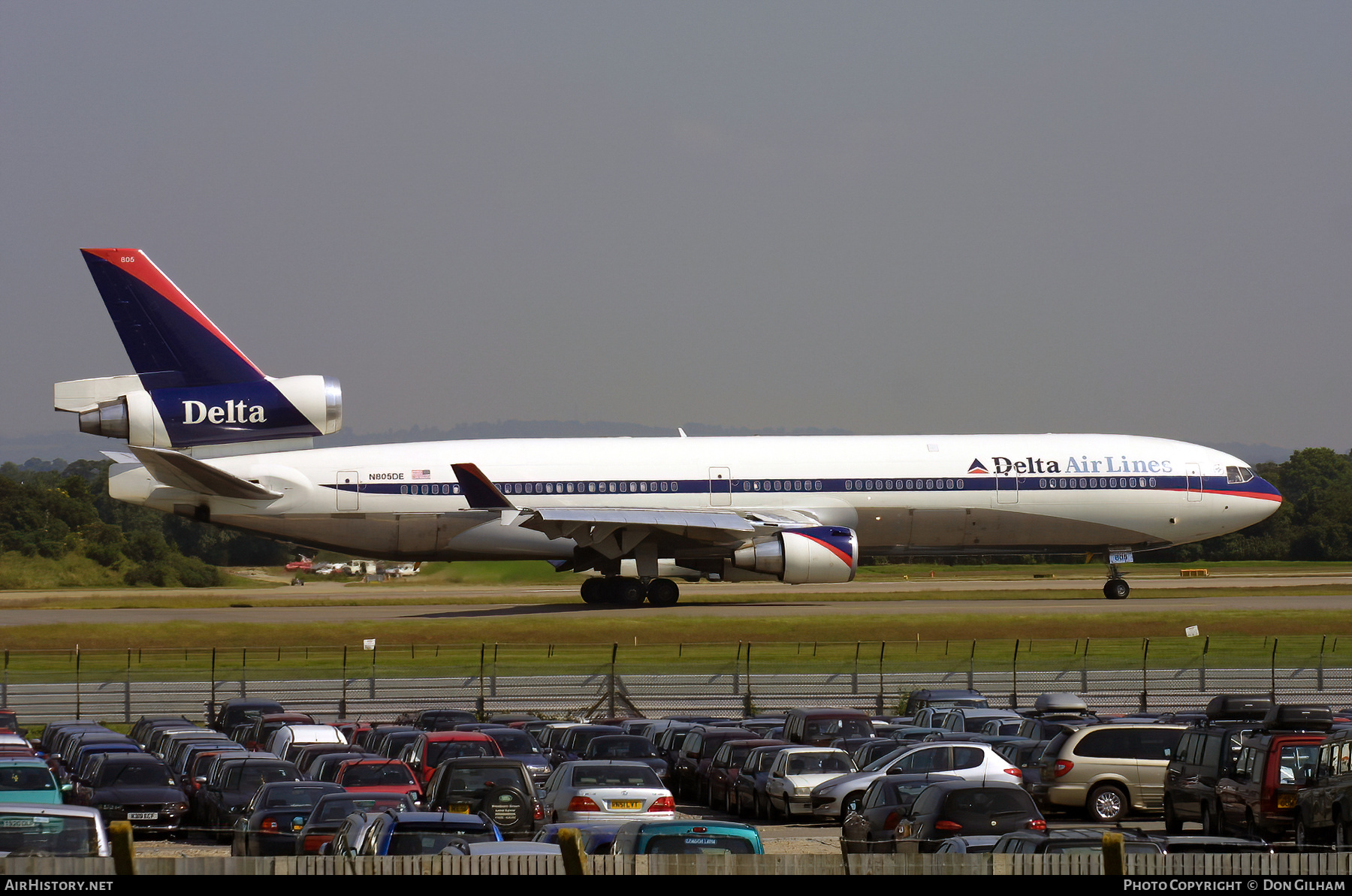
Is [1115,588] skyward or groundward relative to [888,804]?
skyward

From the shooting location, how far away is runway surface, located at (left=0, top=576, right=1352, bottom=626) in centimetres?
4391

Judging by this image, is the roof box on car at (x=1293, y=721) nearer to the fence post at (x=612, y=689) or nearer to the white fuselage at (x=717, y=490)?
the fence post at (x=612, y=689)

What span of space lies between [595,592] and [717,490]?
5346mm

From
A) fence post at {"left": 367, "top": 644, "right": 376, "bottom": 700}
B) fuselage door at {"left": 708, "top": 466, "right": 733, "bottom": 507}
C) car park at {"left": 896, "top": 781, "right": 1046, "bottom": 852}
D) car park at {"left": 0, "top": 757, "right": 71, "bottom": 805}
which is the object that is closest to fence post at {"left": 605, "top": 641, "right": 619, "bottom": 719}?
fence post at {"left": 367, "top": 644, "right": 376, "bottom": 700}

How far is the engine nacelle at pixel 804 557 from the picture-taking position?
142ft

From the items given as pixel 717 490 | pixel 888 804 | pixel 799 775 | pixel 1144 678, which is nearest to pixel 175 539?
pixel 717 490

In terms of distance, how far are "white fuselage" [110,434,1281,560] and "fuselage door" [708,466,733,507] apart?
1.9 inches

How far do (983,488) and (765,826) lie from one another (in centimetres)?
2716

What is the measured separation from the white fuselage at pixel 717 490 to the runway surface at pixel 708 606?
2187 millimetres

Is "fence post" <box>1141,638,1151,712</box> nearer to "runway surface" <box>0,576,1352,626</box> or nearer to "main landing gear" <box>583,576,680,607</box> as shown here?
"runway surface" <box>0,576,1352,626</box>

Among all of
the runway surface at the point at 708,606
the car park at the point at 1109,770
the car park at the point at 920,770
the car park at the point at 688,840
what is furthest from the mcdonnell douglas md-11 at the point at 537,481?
the car park at the point at 688,840

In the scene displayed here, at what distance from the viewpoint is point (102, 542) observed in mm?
86500

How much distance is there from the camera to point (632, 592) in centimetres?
4616

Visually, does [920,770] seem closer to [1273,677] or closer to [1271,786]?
[1271,786]
